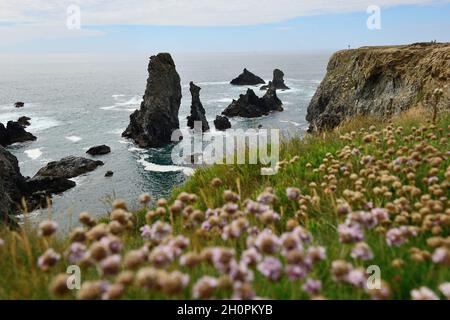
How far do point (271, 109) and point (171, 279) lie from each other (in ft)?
354

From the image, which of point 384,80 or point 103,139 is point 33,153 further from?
point 384,80

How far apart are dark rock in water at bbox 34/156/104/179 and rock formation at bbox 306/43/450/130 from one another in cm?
3227

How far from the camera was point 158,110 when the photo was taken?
268 ft

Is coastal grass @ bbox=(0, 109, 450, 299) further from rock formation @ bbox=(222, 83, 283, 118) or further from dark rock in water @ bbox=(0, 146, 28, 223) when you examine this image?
rock formation @ bbox=(222, 83, 283, 118)

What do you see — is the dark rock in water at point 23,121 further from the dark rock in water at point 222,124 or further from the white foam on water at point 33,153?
the dark rock in water at point 222,124

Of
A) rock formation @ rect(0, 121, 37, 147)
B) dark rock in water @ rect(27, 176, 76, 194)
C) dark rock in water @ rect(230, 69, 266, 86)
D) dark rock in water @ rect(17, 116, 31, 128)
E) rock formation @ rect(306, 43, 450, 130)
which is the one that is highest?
dark rock in water @ rect(230, 69, 266, 86)

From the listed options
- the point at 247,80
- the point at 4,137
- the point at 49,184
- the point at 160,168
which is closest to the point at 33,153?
the point at 4,137

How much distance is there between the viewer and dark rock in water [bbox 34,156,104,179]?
5597 cm

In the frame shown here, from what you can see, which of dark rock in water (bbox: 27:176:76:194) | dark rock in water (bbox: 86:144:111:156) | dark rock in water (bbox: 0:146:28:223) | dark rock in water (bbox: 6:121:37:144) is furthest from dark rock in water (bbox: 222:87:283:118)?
dark rock in water (bbox: 0:146:28:223)

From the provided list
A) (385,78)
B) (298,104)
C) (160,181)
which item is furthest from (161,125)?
(298,104)

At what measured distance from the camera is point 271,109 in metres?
109

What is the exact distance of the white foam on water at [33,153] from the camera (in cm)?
6750

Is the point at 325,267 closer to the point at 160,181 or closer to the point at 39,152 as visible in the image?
the point at 160,181

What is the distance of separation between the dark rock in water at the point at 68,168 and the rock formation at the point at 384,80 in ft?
106
